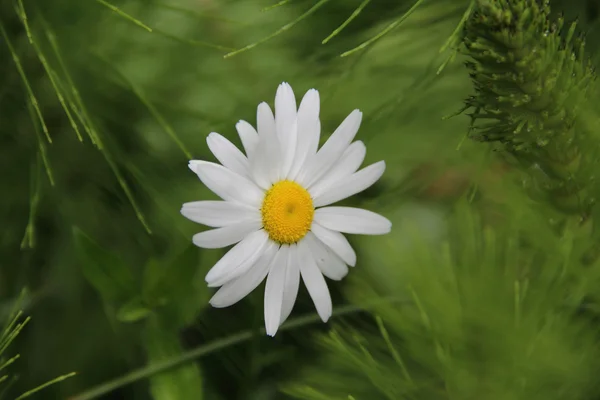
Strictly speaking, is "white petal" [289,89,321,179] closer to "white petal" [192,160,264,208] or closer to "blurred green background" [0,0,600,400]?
"white petal" [192,160,264,208]

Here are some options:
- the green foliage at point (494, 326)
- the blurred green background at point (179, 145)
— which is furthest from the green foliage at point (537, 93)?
the blurred green background at point (179, 145)

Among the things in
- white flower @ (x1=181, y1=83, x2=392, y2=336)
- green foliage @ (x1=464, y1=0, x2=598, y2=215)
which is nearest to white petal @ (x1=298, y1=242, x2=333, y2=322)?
white flower @ (x1=181, y1=83, x2=392, y2=336)

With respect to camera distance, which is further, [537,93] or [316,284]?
[316,284]

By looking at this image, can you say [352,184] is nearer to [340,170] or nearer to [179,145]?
[340,170]

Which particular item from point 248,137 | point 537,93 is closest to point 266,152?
point 248,137

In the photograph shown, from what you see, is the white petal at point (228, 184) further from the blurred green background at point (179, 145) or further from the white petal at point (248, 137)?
the blurred green background at point (179, 145)

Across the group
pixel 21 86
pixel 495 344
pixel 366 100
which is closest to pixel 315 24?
pixel 366 100

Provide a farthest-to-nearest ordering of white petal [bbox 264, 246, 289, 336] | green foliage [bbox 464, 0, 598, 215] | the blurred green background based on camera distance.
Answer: the blurred green background < white petal [bbox 264, 246, 289, 336] < green foliage [bbox 464, 0, 598, 215]
